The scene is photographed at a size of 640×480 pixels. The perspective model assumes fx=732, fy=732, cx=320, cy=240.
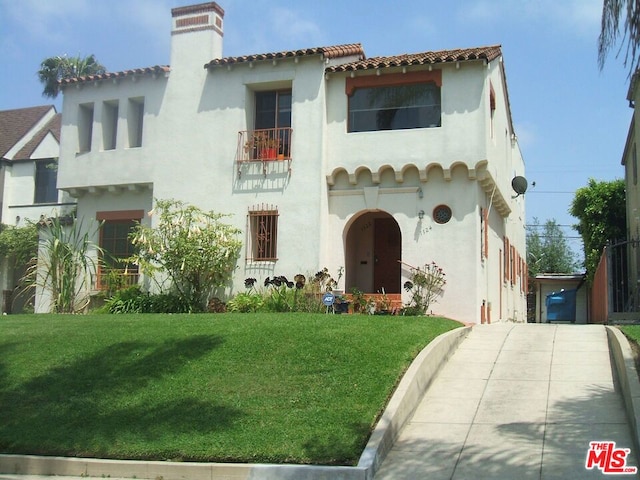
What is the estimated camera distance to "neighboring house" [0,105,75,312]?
94.8ft

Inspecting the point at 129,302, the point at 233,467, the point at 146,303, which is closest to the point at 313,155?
the point at 146,303

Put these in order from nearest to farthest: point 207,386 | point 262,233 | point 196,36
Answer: point 207,386, point 262,233, point 196,36

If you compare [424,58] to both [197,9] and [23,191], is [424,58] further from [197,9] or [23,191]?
[23,191]

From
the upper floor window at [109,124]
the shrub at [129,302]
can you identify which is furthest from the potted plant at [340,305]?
the upper floor window at [109,124]

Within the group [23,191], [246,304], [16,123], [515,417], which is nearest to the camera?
[515,417]

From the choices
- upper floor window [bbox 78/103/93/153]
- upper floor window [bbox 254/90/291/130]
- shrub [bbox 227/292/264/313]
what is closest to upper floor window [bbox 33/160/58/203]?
upper floor window [bbox 78/103/93/153]

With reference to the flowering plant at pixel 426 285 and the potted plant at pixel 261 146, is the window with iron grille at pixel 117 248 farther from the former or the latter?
the flowering plant at pixel 426 285

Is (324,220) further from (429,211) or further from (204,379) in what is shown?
(204,379)

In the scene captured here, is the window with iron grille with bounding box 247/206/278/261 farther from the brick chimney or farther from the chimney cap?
the chimney cap

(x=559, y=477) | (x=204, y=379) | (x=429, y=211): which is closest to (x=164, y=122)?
(x=429, y=211)

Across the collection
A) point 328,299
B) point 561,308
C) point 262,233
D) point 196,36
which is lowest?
point 561,308

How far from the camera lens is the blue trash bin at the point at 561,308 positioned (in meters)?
31.6

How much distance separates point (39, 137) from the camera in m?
32.1

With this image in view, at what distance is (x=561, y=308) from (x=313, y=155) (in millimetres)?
17323
